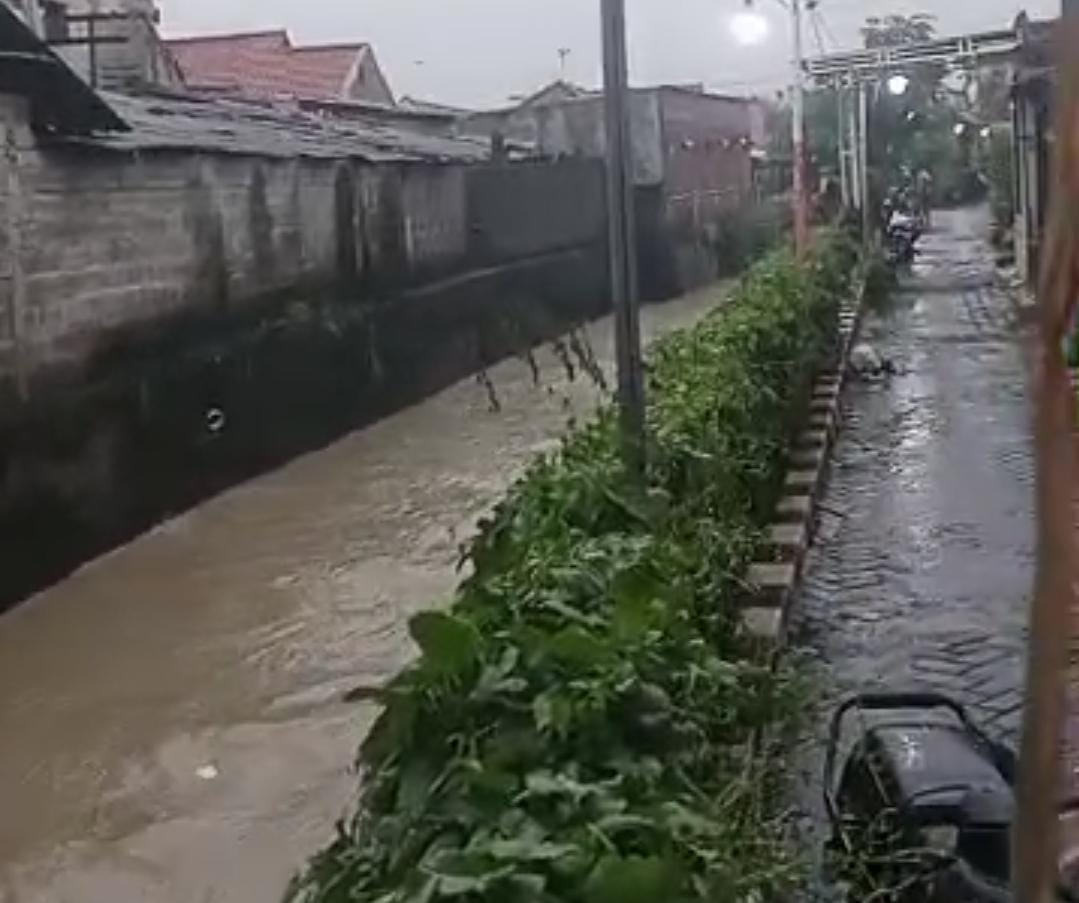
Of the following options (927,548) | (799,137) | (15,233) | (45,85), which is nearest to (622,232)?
(927,548)

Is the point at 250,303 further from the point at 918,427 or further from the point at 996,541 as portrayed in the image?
the point at 996,541

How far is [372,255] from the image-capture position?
52.2ft

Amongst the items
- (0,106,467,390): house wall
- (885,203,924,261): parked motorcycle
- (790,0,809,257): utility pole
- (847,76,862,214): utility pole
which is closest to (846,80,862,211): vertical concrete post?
(847,76,862,214): utility pole

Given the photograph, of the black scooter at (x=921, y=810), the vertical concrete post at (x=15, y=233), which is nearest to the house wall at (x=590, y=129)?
the vertical concrete post at (x=15, y=233)

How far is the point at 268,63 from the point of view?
2919 cm

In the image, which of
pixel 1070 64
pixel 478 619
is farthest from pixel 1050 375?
pixel 478 619

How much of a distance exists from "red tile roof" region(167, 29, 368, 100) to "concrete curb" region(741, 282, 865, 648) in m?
17.9

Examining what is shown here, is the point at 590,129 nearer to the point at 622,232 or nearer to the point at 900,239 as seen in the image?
the point at 900,239

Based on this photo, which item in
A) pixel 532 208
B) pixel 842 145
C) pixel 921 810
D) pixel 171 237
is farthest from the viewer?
pixel 842 145

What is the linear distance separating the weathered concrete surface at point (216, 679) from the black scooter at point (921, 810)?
2.11 meters

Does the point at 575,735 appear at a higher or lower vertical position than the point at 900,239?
lower

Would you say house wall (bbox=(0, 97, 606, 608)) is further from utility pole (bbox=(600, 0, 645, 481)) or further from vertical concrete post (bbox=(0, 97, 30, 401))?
utility pole (bbox=(600, 0, 645, 481))

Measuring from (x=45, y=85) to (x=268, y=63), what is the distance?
66.5ft

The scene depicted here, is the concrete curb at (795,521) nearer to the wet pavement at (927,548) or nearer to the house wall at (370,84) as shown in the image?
the wet pavement at (927,548)
